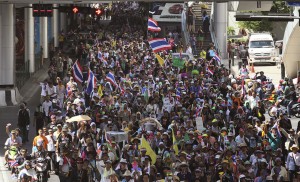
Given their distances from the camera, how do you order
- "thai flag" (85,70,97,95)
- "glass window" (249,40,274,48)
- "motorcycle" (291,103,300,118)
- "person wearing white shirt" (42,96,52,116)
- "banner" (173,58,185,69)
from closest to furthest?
"person wearing white shirt" (42,96,52,116) → "thai flag" (85,70,97,95) → "motorcycle" (291,103,300,118) → "banner" (173,58,185,69) → "glass window" (249,40,274,48)

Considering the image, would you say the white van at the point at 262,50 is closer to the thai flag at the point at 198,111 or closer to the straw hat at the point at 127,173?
the thai flag at the point at 198,111

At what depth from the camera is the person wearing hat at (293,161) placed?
27.5m

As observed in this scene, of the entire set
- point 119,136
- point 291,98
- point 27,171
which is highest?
point 119,136

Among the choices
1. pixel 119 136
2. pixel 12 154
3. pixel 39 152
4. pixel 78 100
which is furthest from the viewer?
pixel 78 100

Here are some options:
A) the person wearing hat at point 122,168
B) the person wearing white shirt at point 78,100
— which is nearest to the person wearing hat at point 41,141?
the person wearing hat at point 122,168

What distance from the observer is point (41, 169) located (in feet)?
94.4

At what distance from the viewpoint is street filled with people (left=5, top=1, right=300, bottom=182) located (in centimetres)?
2655

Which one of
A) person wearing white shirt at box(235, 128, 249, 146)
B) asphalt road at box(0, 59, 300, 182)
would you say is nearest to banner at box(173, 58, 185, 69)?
asphalt road at box(0, 59, 300, 182)

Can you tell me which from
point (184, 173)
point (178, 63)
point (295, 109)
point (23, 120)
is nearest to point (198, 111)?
point (23, 120)

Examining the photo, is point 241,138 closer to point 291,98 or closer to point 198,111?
point 198,111

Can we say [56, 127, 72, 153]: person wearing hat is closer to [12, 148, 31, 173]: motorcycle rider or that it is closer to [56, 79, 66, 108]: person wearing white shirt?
[12, 148, 31, 173]: motorcycle rider

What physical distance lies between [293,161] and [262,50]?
34.8m

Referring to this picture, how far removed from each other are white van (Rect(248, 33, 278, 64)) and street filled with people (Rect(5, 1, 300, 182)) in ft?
51.3

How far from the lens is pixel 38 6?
43219mm
